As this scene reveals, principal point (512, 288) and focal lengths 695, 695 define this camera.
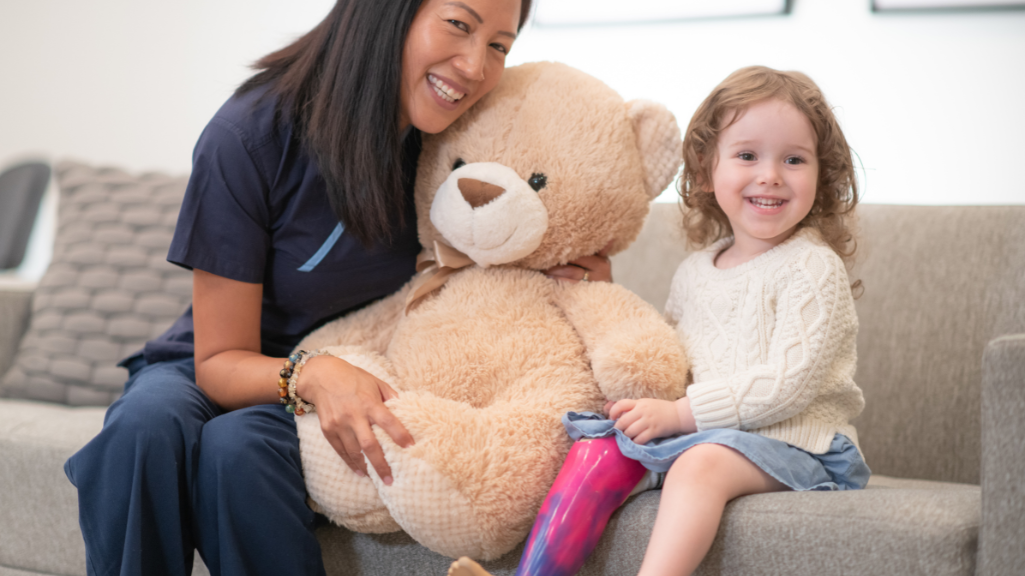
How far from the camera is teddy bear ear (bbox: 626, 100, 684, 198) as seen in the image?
39.5 inches

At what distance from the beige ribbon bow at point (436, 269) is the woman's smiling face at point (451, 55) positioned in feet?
0.58

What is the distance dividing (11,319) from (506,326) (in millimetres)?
1270

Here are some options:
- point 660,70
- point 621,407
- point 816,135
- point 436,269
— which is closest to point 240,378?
point 436,269

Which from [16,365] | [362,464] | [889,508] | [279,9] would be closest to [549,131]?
[362,464]

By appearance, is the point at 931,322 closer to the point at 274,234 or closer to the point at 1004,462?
the point at 1004,462

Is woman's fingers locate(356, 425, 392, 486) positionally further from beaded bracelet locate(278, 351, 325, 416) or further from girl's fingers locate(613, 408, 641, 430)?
girl's fingers locate(613, 408, 641, 430)

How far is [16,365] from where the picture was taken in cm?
153

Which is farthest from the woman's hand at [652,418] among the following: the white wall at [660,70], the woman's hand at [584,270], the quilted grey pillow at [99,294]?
the quilted grey pillow at [99,294]

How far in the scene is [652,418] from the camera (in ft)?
2.87

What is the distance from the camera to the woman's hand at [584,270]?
1.03 m

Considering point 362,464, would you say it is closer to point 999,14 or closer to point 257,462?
point 257,462

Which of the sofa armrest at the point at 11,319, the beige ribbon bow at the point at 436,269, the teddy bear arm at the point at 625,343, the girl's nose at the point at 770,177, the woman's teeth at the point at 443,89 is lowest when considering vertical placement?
the sofa armrest at the point at 11,319

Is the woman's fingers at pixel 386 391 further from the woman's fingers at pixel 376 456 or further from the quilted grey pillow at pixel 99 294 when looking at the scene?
the quilted grey pillow at pixel 99 294

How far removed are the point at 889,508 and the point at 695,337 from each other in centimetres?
33
